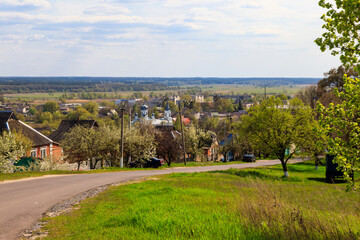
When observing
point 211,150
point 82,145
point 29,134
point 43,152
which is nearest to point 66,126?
point 43,152

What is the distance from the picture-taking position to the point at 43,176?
85.9 feet

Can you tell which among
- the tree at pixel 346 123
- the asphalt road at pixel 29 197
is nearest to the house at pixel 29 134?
the asphalt road at pixel 29 197

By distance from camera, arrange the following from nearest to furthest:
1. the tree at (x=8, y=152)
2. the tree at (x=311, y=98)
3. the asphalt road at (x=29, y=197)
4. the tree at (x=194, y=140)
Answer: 1. the asphalt road at (x=29, y=197)
2. the tree at (x=8, y=152)
3. the tree at (x=194, y=140)
4. the tree at (x=311, y=98)

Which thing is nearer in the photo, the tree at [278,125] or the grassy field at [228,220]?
the grassy field at [228,220]

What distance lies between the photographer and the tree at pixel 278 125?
3306 centimetres

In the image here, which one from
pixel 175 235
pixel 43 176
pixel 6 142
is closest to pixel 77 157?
pixel 6 142

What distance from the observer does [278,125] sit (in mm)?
33500

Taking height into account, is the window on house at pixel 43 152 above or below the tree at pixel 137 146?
below

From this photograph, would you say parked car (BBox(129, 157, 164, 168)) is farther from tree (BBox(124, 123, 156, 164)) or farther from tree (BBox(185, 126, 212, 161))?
tree (BBox(185, 126, 212, 161))

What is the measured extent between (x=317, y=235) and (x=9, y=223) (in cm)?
900

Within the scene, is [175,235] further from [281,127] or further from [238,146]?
[238,146]

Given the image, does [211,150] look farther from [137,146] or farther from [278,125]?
[278,125]

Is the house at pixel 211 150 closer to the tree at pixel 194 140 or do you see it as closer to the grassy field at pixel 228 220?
the tree at pixel 194 140

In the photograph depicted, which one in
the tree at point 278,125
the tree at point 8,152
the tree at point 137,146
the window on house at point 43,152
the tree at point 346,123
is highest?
the tree at point 346,123
